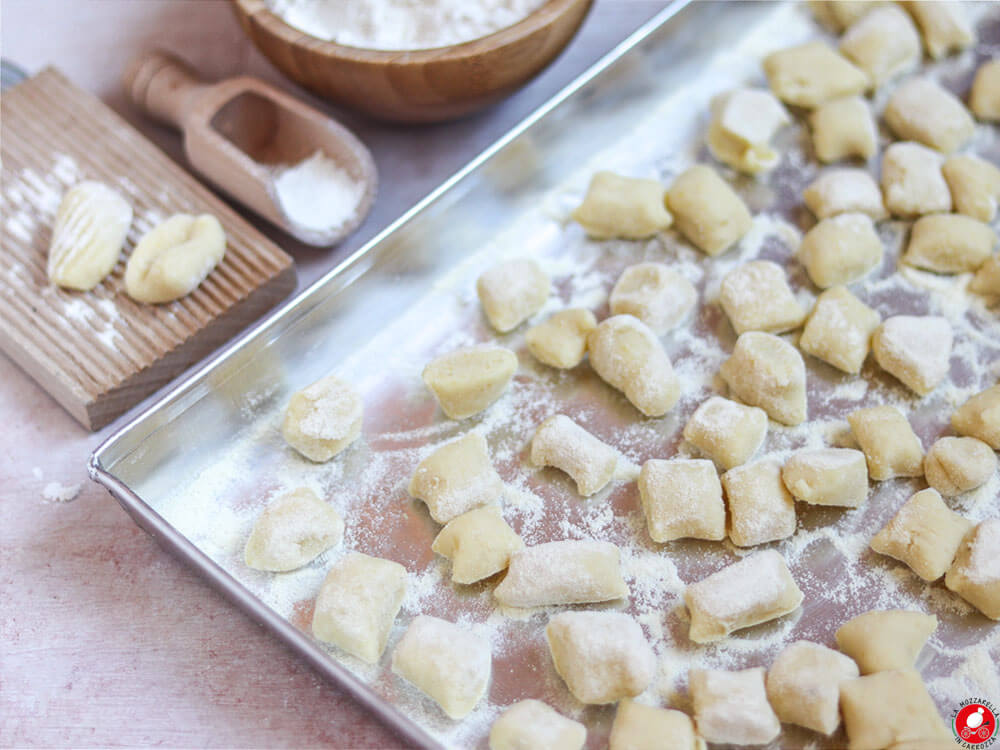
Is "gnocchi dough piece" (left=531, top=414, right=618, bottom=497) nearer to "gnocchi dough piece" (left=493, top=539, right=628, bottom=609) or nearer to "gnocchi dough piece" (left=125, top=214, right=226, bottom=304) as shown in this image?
"gnocchi dough piece" (left=493, top=539, right=628, bottom=609)

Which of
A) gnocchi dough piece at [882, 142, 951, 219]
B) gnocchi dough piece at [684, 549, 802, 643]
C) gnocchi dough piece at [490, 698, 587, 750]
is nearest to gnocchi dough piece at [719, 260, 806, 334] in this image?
gnocchi dough piece at [882, 142, 951, 219]

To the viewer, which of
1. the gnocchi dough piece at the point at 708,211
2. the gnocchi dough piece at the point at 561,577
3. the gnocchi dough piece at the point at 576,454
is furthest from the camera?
the gnocchi dough piece at the point at 708,211

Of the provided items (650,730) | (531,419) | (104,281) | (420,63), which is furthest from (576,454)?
(104,281)

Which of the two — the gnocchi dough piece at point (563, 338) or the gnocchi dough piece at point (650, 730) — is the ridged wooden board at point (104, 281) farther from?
the gnocchi dough piece at point (650, 730)

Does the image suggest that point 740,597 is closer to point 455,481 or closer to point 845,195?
point 455,481

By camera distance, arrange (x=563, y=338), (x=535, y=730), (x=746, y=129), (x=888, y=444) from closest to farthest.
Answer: (x=535, y=730) < (x=888, y=444) < (x=563, y=338) < (x=746, y=129)

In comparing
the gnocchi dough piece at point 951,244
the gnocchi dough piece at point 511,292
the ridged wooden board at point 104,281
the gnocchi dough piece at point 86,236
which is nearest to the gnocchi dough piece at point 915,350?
the gnocchi dough piece at point 951,244
